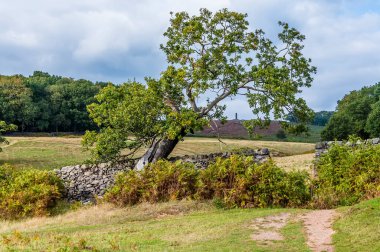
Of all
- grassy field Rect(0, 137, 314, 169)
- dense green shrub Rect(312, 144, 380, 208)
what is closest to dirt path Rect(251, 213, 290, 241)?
dense green shrub Rect(312, 144, 380, 208)

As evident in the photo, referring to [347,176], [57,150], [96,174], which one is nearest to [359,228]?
[347,176]

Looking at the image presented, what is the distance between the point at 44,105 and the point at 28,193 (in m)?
56.1

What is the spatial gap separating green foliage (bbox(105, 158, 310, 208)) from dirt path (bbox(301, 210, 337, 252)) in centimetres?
245

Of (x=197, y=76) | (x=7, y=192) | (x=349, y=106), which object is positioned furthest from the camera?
(x=349, y=106)

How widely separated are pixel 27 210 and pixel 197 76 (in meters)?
9.08

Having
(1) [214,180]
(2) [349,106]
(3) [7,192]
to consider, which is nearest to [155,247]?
(1) [214,180]

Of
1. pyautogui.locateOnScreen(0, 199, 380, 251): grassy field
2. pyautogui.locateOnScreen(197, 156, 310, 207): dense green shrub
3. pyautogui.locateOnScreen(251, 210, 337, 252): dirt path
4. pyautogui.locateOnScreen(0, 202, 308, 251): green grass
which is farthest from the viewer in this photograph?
pyautogui.locateOnScreen(197, 156, 310, 207): dense green shrub

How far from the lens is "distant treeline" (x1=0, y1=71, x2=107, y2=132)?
70500mm

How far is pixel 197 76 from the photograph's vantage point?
2247cm

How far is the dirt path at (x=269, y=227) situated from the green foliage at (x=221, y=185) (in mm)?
2664

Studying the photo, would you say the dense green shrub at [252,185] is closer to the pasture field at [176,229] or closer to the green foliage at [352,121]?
the pasture field at [176,229]

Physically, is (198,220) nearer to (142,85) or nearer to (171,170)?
(171,170)

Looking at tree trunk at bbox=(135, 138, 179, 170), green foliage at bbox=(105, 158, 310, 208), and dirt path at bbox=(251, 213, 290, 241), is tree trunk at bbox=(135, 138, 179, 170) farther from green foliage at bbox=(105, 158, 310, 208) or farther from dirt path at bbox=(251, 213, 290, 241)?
dirt path at bbox=(251, 213, 290, 241)

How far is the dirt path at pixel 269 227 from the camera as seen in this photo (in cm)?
1099
